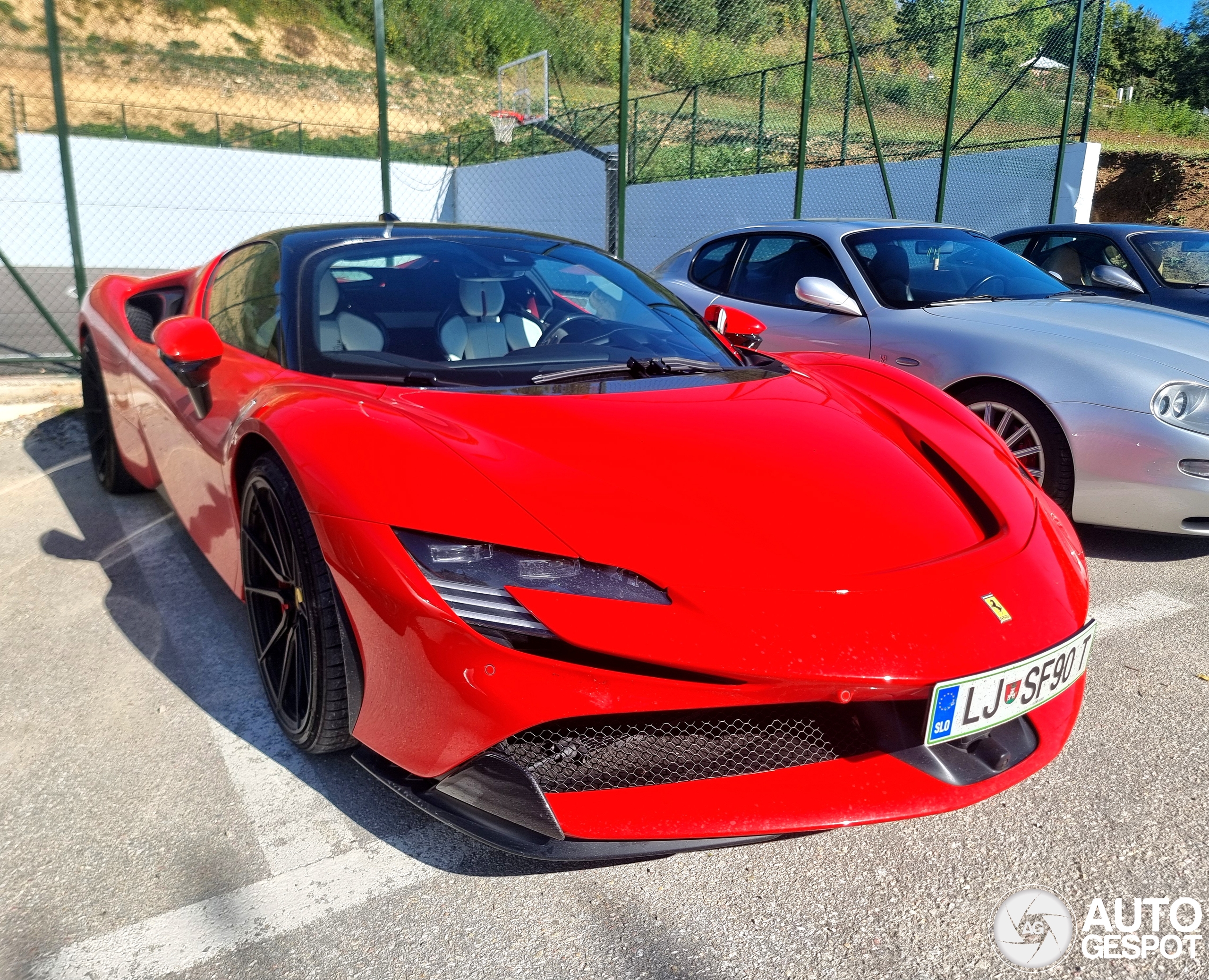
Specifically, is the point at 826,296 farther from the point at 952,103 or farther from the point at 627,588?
the point at 952,103

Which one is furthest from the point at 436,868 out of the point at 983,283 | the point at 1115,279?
the point at 1115,279

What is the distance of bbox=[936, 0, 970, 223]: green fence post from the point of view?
968 centimetres

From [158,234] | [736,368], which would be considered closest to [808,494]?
[736,368]

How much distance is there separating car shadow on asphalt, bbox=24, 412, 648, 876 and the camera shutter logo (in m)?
0.68

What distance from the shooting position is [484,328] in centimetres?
252

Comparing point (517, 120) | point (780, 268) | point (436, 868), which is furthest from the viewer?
point (517, 120)

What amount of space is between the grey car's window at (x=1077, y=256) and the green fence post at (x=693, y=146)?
8.69 m

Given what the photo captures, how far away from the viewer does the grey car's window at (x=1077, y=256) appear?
597 centimetres

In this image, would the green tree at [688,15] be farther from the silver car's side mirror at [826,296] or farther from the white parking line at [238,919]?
the white parking line at [238,919]

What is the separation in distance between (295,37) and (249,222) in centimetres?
489

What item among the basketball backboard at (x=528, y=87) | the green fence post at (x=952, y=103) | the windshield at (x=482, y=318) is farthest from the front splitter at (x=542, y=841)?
the basketball backboard at (x=528, y=87)

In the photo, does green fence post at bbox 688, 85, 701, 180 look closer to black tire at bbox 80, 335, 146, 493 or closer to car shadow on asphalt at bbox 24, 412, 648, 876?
black tire at bbox 80, 335, 146, 493

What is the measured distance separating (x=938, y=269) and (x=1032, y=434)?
4.38ft

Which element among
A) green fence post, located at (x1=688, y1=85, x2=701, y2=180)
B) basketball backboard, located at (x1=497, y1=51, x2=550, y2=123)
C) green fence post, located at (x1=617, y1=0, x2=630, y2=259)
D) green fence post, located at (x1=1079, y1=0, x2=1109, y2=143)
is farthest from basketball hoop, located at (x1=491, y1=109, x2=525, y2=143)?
green fence post, located at (x1=1079, y1=0, x2=1109, y2=143)
